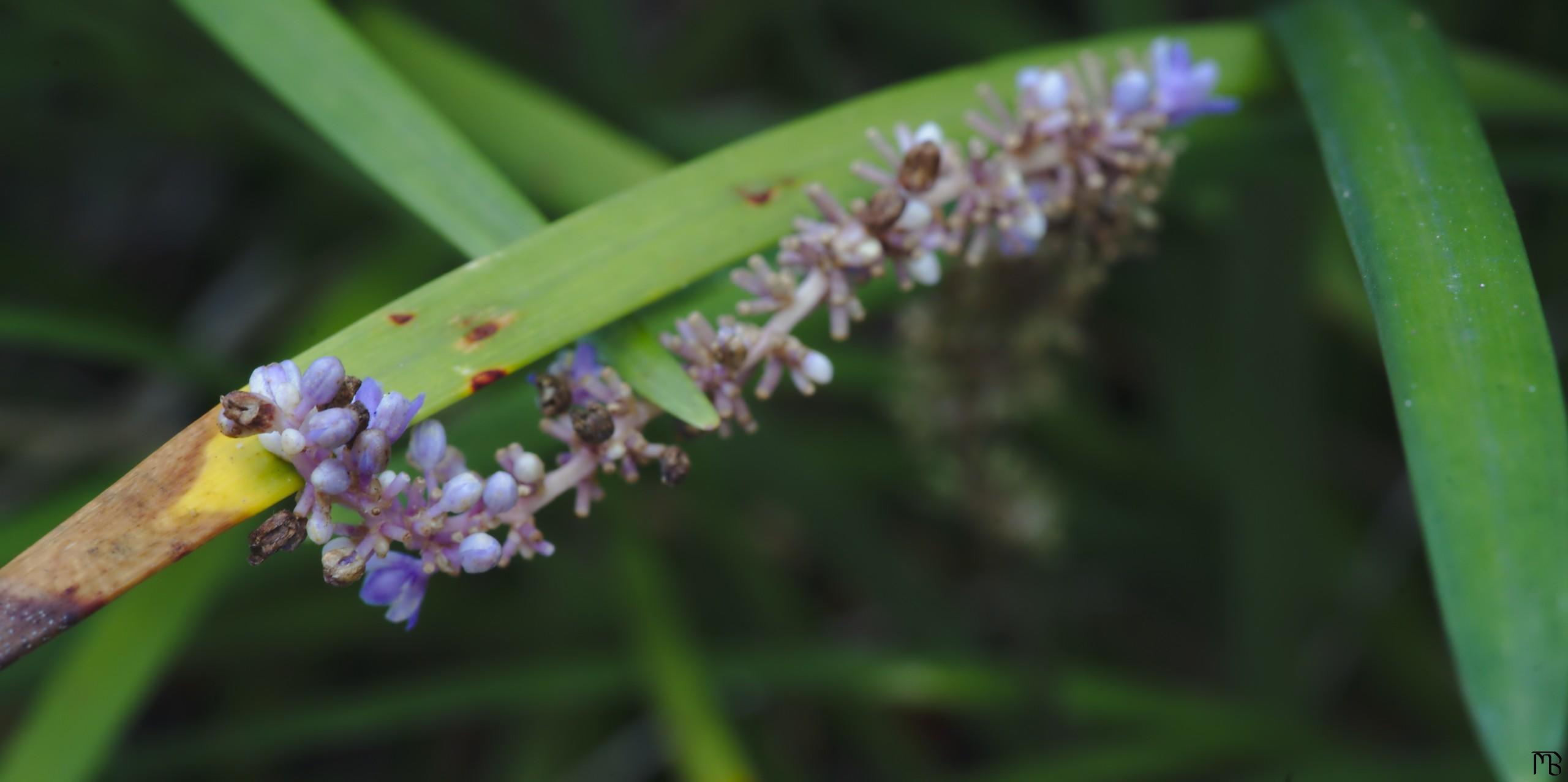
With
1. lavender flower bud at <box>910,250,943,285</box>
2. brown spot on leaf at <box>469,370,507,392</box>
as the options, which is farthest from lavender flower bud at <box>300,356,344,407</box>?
lavender flower bud at <box>910,250,943,285</box>

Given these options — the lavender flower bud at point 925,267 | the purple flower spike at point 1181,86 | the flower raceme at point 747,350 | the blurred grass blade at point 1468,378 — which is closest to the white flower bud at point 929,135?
the flower raceme at point 747,350

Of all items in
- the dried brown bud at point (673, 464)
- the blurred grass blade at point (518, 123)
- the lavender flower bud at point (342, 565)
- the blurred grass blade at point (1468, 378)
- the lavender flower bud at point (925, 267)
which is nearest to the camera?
the blurred grass blade at point (1468, 378)

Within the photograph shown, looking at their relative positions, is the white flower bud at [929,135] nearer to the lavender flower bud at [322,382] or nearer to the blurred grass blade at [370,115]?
the blurred grass blade at [370,115]

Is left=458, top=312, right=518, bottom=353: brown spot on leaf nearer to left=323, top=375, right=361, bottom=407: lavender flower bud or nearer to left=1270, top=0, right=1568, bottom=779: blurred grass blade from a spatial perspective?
left=323, top=375, right=361, bottom=407: lavender flower bud

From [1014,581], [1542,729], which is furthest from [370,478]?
[1014,581]

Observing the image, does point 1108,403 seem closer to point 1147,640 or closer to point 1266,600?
point 1147,640

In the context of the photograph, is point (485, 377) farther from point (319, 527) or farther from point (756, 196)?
point (756, 196)
